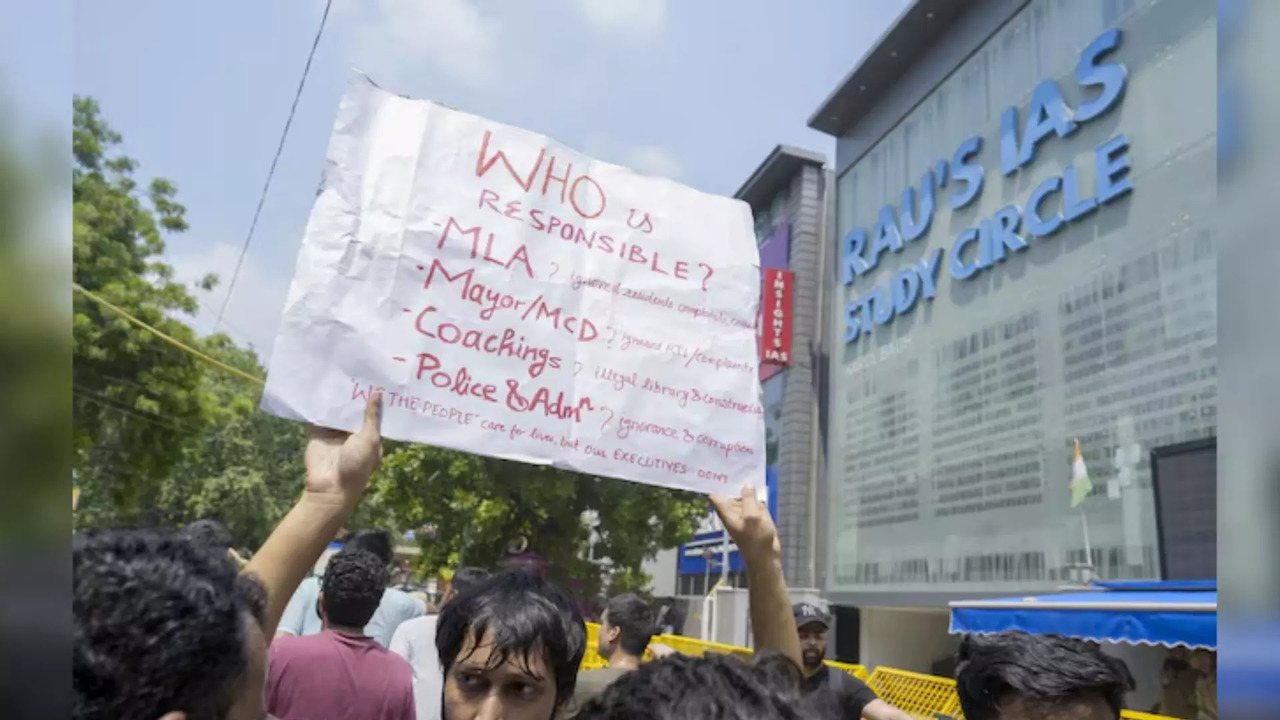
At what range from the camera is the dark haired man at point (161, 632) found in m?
0.99

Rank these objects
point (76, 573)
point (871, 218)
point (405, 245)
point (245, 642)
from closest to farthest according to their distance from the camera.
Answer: point (76, 573) → point (245, 642) → point (405, 245) → point (871, 218)

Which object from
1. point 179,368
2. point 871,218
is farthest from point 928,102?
point 179,368

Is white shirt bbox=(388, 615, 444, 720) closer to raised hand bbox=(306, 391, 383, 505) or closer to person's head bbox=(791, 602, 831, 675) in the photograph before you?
person's head bbox=(791, 602, 831, 675)

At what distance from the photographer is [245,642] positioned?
1.18 metres

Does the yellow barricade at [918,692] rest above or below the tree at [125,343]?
below

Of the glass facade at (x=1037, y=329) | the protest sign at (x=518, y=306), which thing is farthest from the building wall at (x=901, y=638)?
the protest sign at (x=518, y=306)

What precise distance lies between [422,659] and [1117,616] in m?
4.77

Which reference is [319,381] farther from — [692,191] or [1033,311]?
[1033,311]

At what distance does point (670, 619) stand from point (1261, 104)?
2061 cm

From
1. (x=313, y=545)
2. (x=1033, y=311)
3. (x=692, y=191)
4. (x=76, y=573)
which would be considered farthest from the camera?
(x=1033, y=311)

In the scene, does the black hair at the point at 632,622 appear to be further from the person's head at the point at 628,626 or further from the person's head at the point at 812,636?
the person's head at the point at 812,636

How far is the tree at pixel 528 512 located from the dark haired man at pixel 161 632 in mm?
13974

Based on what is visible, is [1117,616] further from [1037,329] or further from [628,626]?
[1037,329]

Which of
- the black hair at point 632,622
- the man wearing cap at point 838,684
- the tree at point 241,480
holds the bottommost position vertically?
the man wearing cap at point 838,684
